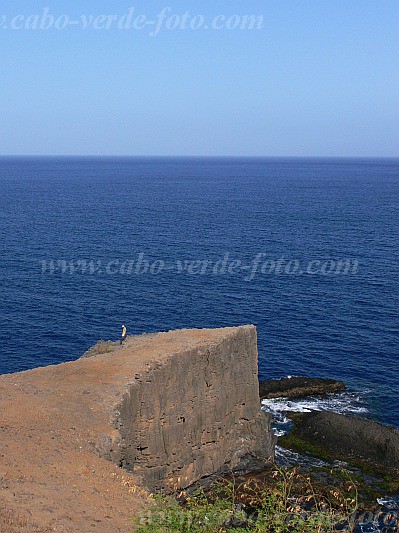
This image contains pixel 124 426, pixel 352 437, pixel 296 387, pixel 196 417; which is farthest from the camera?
pixel 296 387

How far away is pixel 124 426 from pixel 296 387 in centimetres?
2907

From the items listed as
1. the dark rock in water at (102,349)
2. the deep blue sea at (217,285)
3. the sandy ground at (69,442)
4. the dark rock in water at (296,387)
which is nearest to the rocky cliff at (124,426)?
the sandy ground at (69,442)

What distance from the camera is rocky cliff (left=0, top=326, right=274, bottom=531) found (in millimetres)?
23312

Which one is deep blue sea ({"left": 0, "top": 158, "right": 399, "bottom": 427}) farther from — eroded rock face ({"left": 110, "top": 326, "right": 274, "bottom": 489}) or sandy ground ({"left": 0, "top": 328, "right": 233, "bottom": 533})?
sandy ground ({"left": 0, "top": 328, "right": 233, "bottom": 533})

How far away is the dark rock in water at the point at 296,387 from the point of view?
59562 millimetres

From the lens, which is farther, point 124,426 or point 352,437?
point 352,437

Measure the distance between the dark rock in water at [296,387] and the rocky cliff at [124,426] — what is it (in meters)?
12.0

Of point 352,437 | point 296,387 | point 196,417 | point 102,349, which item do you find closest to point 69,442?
point 196,417

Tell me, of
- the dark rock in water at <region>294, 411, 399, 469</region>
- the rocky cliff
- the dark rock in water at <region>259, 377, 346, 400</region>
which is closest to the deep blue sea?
the dark rock in water at <region>259, 377, 346, 400</region>

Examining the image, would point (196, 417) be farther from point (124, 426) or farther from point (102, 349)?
point (102, 349)

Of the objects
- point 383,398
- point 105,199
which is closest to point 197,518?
point 383,398

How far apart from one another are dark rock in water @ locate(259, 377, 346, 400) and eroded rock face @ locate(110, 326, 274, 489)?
12019 mm

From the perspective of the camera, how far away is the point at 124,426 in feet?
112

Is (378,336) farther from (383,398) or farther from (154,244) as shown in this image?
(154,244)
